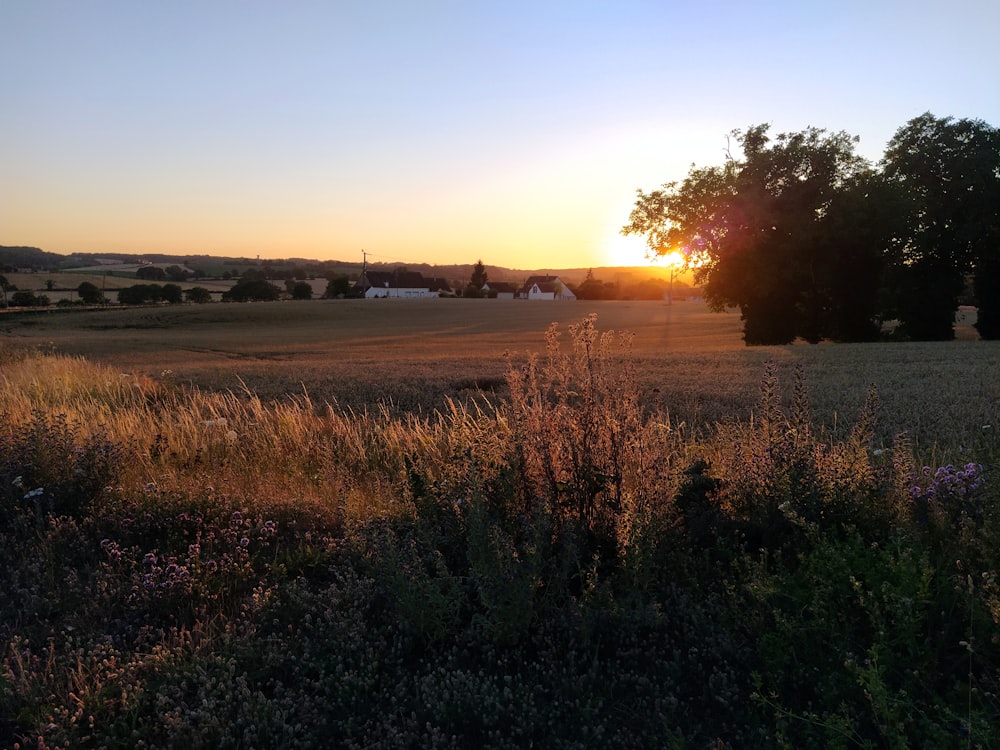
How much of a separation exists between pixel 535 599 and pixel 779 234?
29.8 metres

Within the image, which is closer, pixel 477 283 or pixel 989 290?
pixel 989 290

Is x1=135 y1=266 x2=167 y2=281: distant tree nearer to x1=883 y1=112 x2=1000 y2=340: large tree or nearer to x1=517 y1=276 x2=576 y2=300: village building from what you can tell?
x1=517 y1=276 x2=576 y2=300: village building

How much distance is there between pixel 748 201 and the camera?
2823 cm

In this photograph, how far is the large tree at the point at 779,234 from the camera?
92.9 feet

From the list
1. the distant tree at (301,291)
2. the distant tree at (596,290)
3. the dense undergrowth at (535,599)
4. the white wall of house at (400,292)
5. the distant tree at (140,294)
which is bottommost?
the dense undergrowth at (535,599)

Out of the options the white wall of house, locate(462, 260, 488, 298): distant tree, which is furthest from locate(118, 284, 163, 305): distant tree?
locate(462, 260, 488, 298): distant tree

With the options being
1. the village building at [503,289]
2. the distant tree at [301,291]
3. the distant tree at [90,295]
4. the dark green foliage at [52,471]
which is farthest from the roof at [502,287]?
the dark green foliage at [52,471]

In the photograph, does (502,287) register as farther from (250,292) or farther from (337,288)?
(250,292)

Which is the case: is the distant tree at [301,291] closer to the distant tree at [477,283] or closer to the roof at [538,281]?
the distant tree at [477,283]

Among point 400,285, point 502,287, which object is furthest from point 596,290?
point 400,285

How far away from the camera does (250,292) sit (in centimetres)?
6900

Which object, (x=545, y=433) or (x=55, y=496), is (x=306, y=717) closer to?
(x=545, y=433)

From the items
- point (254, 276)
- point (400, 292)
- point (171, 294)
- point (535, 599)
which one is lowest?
point (535, 599)

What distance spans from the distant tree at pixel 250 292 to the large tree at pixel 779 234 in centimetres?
5214
